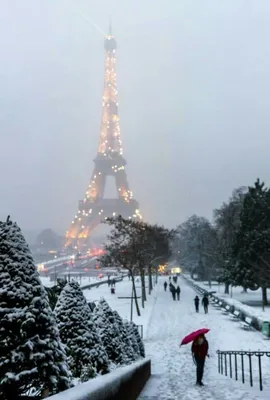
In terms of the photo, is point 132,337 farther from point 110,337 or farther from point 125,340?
point 110,337

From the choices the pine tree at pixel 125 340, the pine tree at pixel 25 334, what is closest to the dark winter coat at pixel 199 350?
the pine tree at pixel 125 340

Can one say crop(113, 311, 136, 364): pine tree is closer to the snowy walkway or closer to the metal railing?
the snowy walkway

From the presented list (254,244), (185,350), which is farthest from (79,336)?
(254,244)

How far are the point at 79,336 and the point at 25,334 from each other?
3.64 m

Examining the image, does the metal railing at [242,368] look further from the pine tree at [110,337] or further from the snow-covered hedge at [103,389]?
the snow-covered hedge at [103,389]

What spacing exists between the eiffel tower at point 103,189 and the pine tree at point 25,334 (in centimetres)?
11149

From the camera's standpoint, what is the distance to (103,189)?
5069 inches

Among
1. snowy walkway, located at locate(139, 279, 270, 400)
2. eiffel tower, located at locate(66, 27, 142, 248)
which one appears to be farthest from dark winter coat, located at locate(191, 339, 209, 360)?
eiffel tower, located at locate(66, 27, 142, 248)

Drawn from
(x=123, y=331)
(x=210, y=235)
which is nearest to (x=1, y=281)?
(x=123, y=331)

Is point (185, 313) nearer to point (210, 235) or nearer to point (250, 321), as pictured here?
point (250, 321)

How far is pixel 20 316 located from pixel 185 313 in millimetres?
27526

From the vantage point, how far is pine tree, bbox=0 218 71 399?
5.43 meters

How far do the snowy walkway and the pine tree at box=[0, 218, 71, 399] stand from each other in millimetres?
3440

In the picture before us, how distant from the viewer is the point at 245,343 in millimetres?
20203
